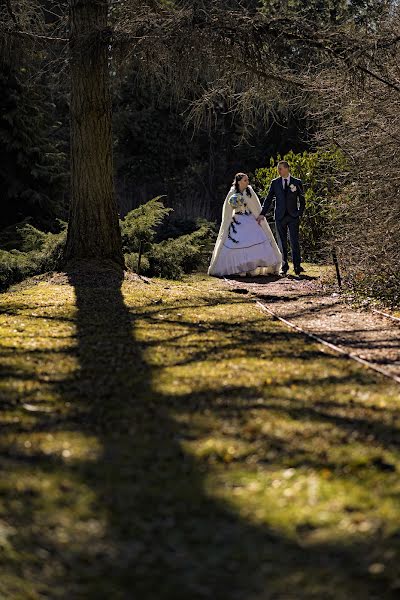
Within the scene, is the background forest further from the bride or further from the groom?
the bride

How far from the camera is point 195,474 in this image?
13.3 ft

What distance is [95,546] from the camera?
3.29 metres

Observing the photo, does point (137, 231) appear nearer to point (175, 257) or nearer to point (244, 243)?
point (175, 257)

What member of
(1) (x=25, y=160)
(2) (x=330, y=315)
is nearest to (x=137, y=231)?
(1) (x=25, y=160)

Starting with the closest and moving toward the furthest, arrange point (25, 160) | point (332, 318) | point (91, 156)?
point (332, 318) → point (91, 156) → point (25, 160)

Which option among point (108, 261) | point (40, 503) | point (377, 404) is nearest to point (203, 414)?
point (377, 404)

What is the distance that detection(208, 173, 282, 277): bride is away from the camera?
51.8 feet

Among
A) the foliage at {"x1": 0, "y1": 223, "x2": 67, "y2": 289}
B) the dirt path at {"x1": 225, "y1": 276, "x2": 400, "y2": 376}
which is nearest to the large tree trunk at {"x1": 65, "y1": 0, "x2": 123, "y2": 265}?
the foliage at {"x1": 0, "y1": 223, "x2": 67, "y2": 289}

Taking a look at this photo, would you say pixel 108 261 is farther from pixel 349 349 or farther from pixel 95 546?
pixel 95 546

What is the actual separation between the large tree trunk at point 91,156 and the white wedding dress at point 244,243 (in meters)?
3.18

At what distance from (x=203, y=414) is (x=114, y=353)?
2.20 m

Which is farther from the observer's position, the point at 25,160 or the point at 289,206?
the point at 25,160

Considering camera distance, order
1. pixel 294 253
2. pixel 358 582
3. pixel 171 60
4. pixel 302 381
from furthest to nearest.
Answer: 1. pixel 294 253
2. pixel 171 60
3. pixel 302 381
4. pixel 358 582

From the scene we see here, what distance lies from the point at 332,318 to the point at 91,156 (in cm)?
499
